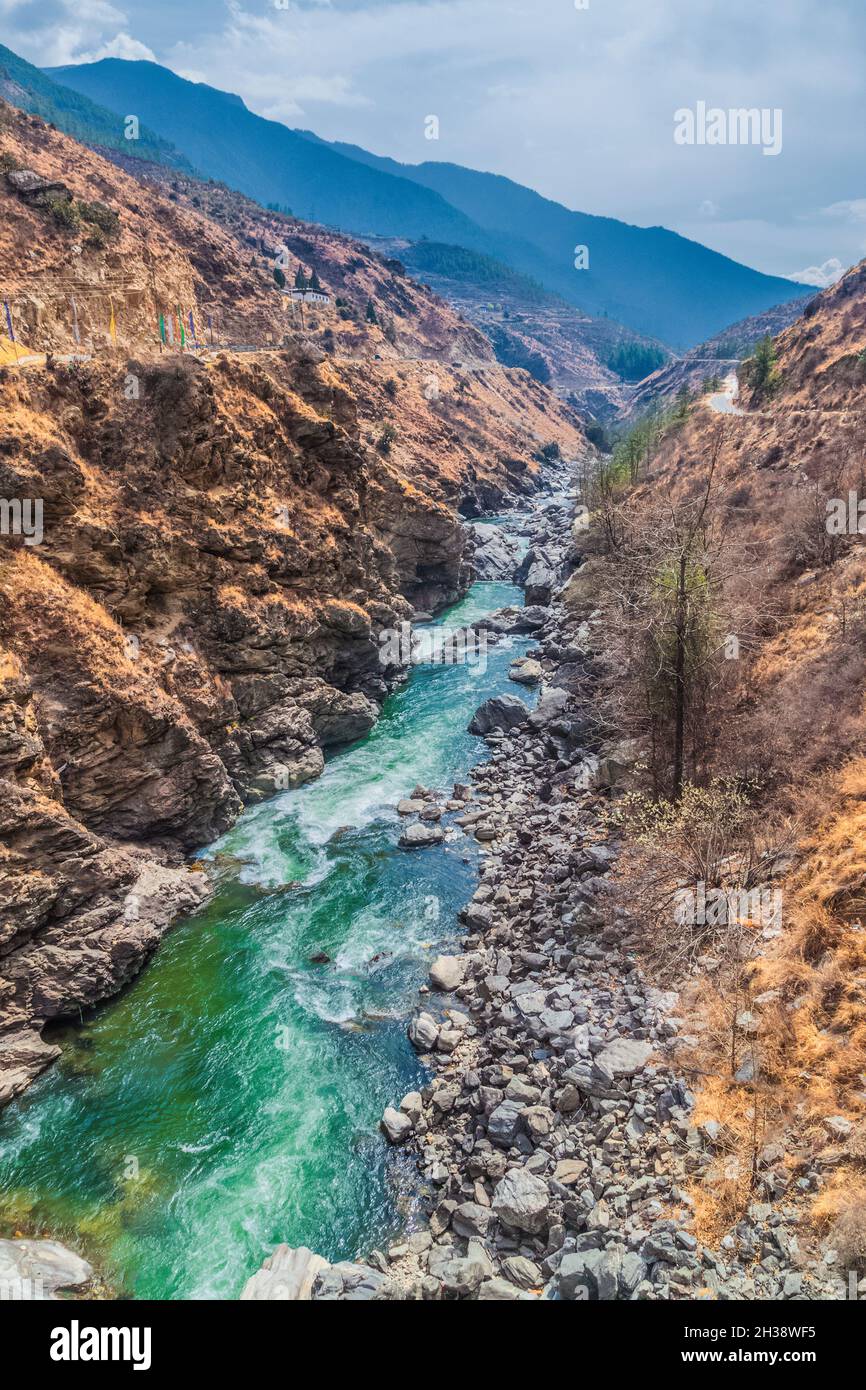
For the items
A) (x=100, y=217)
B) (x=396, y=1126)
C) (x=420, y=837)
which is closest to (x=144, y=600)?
(x=420, y=837)

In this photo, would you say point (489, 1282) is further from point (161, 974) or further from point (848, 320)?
point (848, 320)

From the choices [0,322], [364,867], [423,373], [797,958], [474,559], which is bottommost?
[364,867]

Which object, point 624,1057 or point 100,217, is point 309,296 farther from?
point 624,1057

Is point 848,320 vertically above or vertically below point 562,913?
above

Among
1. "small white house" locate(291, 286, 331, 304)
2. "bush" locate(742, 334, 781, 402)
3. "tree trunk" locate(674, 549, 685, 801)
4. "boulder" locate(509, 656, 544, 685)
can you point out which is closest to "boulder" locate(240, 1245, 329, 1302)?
"tree trunk" locate(674, 549, 685, 801)

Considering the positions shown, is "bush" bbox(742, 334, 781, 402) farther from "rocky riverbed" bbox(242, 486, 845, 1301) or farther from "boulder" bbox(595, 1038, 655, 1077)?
"boulder" bbox(595, 1038, 655, 1077)
